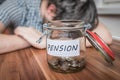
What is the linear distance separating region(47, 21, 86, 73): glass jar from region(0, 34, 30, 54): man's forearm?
261 mm

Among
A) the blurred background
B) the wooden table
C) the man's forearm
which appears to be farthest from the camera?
the blurred background

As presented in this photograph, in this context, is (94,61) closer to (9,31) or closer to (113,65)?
(113,65)

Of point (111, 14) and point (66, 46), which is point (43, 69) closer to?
point (66, 46)

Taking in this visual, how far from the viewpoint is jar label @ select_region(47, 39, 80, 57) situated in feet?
1.47

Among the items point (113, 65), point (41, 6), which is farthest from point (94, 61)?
point (41, 6)

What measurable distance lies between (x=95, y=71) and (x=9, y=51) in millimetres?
351

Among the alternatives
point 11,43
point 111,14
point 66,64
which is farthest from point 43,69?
point 111,14

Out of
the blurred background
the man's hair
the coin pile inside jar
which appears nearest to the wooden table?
the coin pile inside jar

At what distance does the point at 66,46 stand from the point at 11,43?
0.33 meters

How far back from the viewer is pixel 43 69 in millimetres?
490

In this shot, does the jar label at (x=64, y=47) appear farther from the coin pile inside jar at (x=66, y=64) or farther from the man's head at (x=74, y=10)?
the man's head at (x=74, y=10)

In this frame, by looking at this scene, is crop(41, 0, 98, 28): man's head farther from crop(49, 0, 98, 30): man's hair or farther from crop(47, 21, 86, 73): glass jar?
crop(47, 21, 86, 73): glass jar

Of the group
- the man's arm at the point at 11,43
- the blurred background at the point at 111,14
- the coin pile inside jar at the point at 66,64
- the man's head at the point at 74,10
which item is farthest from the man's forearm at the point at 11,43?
the blurred background at the point at 111,14

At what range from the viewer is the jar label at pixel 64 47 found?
449 mm
